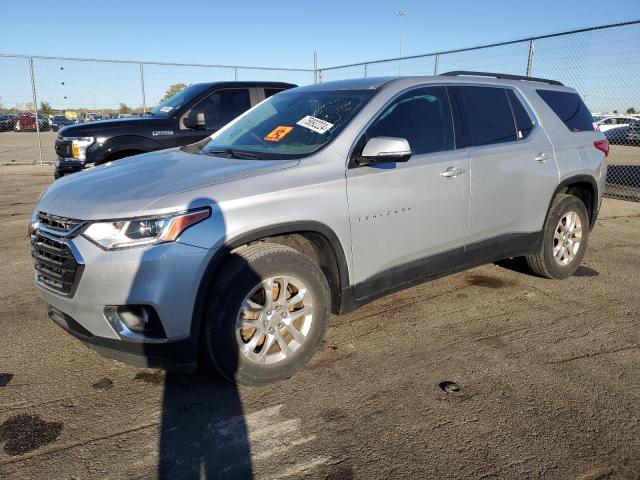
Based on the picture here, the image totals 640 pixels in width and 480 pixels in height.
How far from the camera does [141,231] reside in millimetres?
2604

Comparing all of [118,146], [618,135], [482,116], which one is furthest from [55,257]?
[618,135]

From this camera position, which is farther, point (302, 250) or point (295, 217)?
point (302, 250)

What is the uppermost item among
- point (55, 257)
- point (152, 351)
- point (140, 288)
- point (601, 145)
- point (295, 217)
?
point (601, 145)

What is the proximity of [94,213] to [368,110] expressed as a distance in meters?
1.85

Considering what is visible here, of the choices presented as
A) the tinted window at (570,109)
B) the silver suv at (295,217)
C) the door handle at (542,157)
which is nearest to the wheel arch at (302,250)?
the silver suv at (295,217)

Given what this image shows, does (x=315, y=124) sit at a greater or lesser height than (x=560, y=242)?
greater

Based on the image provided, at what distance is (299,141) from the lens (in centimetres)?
345

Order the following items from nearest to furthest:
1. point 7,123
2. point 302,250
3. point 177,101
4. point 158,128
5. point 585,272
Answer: point 302,250, point 585,272, point 158,128, point 177,101, point 7,123

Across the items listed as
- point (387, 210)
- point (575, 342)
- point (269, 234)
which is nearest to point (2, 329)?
point (269, 234)

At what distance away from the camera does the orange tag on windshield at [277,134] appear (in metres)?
3.60

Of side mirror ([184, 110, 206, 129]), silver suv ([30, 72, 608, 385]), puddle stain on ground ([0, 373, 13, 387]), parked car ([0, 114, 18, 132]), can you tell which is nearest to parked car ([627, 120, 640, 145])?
silver suv ([30, 72, 608, 385])

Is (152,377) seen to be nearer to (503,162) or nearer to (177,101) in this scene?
(503,162)

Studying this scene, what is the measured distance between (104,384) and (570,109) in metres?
4.61

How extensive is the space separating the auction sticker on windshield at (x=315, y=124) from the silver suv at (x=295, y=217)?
0.05 feet
